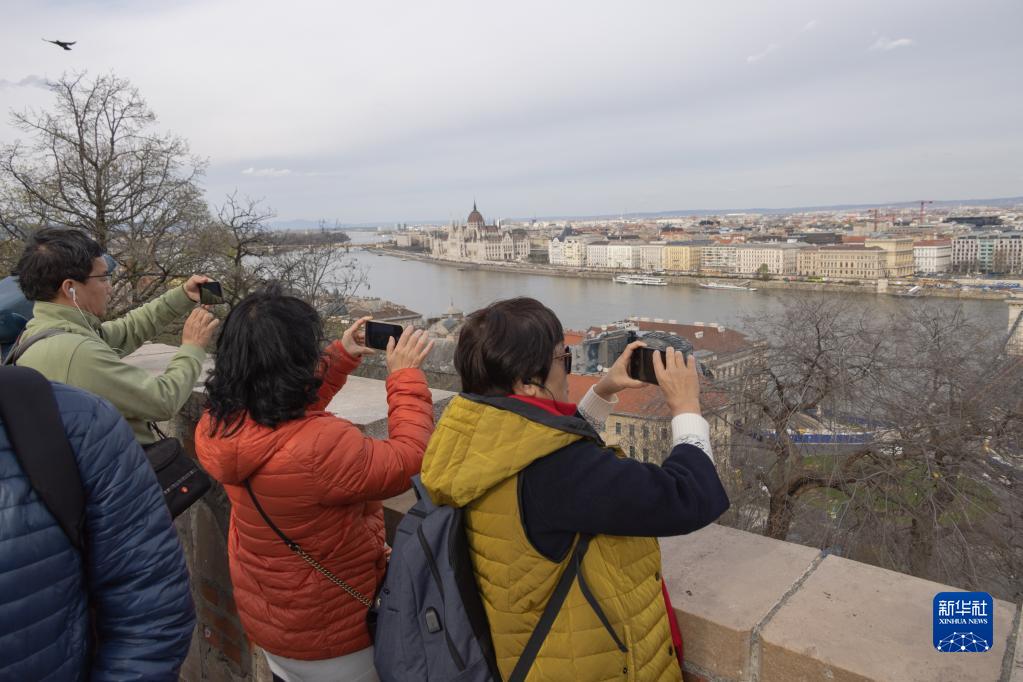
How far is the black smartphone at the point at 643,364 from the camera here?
1190 millimetres

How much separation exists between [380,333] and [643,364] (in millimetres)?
613

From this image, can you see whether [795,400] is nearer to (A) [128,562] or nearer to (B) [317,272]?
(A) [128,562]

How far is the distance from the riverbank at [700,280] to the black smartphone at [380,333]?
115 feet

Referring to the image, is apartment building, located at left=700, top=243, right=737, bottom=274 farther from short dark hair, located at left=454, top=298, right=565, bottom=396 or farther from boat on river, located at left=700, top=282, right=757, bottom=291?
short dark hair, located at left=454, top=298, right=565, bottom=396

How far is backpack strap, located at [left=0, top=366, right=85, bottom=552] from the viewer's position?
0.84m

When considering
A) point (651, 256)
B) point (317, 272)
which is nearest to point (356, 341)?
point (317, 272)

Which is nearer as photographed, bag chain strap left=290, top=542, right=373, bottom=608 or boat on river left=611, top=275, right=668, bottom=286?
bag chain strap left=290, top=542, right=373, bottom=608

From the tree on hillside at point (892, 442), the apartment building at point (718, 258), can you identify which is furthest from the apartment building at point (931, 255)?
the tree on hillside at point (892, 442)

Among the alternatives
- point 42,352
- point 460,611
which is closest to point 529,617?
point 460,611

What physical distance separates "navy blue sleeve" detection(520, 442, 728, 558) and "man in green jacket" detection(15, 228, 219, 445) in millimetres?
962

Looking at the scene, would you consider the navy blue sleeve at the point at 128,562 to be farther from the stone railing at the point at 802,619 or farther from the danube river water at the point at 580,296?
the danube river water at the point at 580,296

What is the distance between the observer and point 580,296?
5503cm

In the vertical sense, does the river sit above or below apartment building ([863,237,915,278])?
below

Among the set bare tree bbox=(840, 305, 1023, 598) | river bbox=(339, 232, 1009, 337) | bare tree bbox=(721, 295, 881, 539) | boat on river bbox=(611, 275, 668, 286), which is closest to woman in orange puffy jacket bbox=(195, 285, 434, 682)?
bare tree bbox=(840, 305, 1023, 598)
